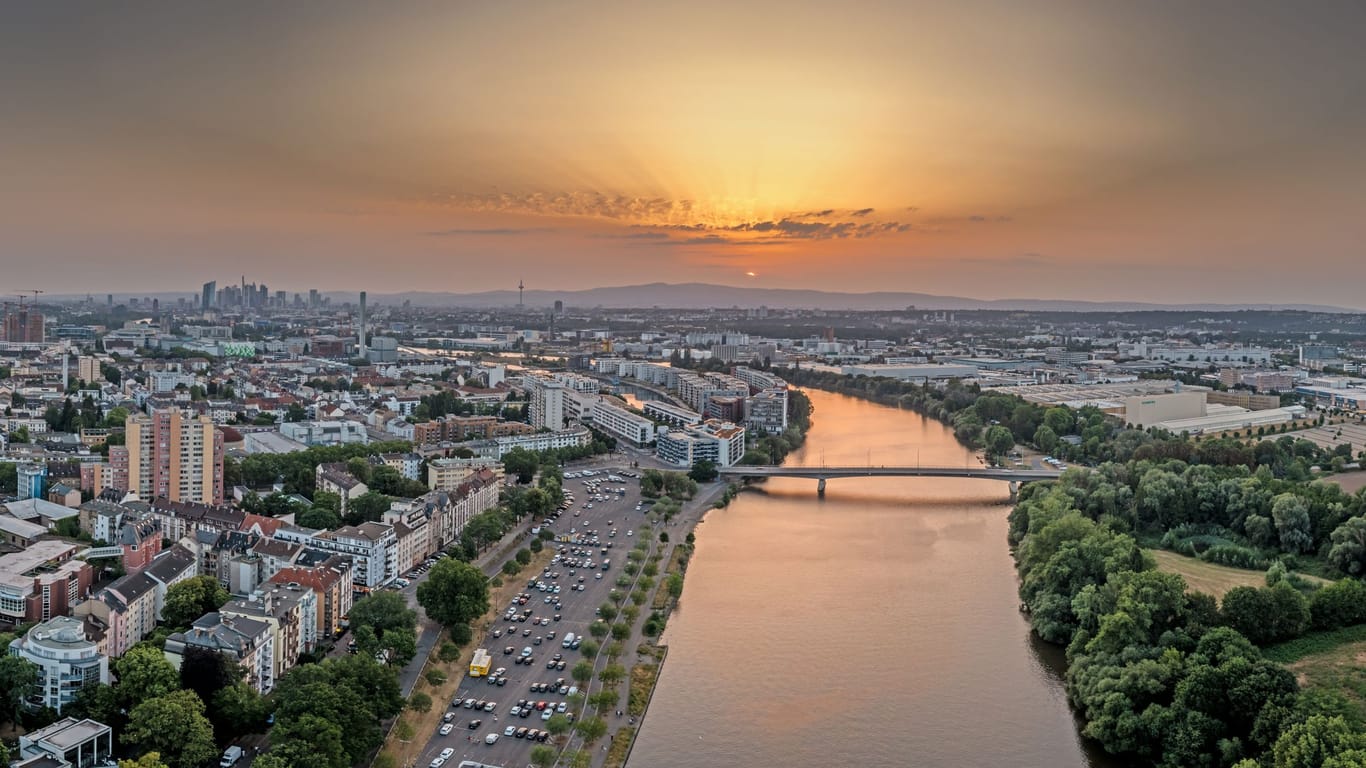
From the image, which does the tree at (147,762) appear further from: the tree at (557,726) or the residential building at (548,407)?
the residential building at (548,407)

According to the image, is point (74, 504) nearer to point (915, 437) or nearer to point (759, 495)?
point (759, 495)

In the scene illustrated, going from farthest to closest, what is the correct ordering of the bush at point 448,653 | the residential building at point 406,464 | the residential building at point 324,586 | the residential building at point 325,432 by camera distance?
the residential building at point 325,432 < the residential building at point 406,464 < the residential building at point 324,586 < the bush at point 448,653

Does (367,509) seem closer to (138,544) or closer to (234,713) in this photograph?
(138,544)

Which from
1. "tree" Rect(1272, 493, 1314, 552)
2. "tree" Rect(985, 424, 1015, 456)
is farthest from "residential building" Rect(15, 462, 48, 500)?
"tree" Rect(985, 424, 1015, 456)

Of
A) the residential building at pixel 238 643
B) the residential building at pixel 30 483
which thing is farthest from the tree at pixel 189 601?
the residential building at pixel 30 483

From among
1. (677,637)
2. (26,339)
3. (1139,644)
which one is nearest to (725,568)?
(677,637)

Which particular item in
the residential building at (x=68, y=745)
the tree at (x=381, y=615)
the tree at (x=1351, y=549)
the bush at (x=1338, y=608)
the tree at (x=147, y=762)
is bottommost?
the residential building at (x=68, y=745)

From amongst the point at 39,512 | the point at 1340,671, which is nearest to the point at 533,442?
the point at 39,512

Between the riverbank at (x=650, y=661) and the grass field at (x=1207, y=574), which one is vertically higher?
the grass field at (x=1207, y=574)
